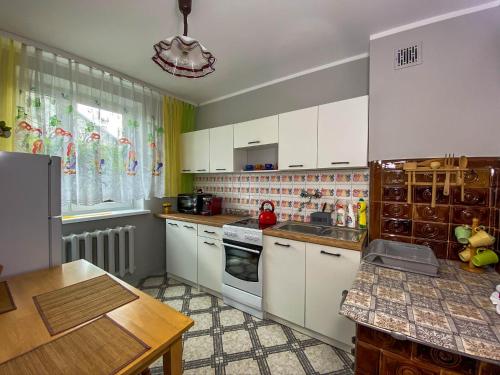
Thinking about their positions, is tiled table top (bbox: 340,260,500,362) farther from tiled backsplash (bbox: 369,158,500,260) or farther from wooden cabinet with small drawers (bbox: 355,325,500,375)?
tiled backsplash (bbox: 369,158,500,260)

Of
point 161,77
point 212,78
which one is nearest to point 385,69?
point 212,78

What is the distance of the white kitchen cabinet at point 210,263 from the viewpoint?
7.50 ft

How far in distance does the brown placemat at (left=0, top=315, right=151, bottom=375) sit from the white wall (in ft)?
6.20

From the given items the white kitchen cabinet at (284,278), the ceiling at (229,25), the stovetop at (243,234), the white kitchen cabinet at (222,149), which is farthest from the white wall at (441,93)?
the white kitchen cabinet at (222,149)

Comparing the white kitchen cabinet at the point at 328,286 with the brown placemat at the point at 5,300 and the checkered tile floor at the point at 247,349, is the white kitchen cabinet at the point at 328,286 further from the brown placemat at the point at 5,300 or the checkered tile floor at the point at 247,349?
the brown placemat at the point at 5,300

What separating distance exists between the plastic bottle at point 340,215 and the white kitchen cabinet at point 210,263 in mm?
1223

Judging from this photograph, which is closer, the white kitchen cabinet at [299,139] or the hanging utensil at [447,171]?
the hanging utensil at [447,171]

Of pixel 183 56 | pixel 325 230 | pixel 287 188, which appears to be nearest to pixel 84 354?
pixel 183 56

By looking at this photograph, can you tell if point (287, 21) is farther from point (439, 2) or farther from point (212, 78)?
point (212, 78)

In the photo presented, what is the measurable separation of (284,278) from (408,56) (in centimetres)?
199

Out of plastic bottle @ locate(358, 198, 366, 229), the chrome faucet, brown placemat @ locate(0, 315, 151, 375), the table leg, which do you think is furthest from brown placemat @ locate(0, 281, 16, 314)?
plastic bottle @ locate(358, 198, 366, 229)

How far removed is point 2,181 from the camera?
108 centimetres

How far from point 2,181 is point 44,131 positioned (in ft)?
3.40

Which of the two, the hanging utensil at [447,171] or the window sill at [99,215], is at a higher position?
the hanging utensil at [447,171]
